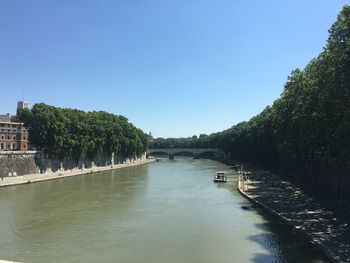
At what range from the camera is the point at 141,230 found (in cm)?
3425

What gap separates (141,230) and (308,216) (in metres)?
12.4

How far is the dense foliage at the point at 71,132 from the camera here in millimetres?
88812

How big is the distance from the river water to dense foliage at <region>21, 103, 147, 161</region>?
111 feet

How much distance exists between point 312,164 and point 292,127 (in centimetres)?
769

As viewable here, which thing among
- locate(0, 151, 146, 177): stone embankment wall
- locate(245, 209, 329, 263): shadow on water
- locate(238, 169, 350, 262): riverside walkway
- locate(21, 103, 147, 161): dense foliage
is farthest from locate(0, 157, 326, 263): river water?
locate(21, 103, 147, 161): dense foliage

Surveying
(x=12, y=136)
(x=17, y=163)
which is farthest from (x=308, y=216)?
(x=12, y=136)

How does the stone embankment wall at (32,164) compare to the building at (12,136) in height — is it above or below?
below

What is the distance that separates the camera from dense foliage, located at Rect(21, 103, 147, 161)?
3497 inches

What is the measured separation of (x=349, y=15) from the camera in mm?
30406

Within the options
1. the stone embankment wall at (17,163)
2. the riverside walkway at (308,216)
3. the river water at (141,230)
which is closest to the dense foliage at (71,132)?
the stone embankment wall at (17,163)

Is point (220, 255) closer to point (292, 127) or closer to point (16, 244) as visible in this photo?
point (16, 244)

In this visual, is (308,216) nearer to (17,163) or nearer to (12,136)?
(17,163)

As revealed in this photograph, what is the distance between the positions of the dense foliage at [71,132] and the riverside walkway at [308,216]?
42465 millimetres

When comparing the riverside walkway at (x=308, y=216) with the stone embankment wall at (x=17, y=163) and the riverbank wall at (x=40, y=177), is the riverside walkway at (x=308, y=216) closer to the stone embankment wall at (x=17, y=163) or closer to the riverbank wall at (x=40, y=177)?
the riverbank wall at (x=40, y=177)
